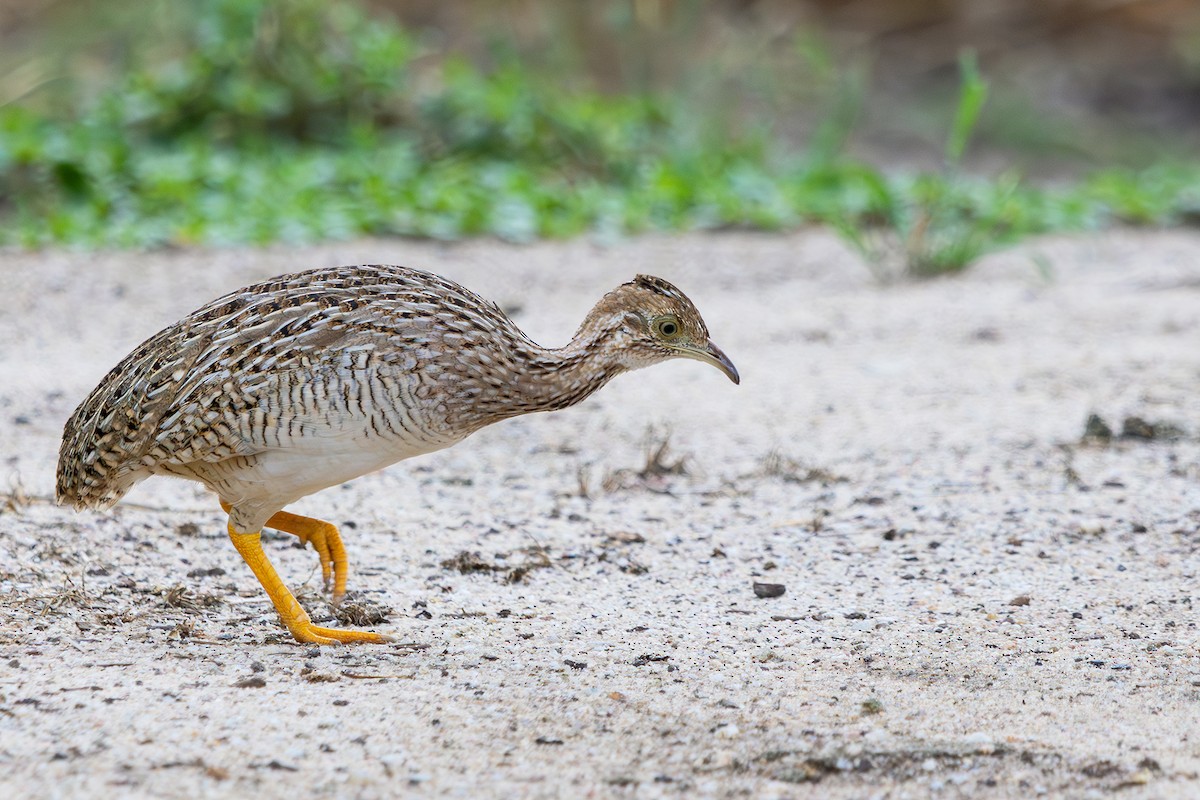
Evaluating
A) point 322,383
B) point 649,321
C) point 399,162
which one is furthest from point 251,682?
point 399,162

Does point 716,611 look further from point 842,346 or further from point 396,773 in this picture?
point 842,346

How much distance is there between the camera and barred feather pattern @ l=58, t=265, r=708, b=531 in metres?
4.23

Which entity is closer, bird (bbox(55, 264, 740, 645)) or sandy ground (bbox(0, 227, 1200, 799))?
sandy ground (bbox(0, 227, 1200, 799))

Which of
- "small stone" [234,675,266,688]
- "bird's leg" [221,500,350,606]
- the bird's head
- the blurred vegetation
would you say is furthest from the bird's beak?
the blurred vegetation

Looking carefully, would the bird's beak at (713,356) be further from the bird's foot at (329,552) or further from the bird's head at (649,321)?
the bird's foot at (329,552)

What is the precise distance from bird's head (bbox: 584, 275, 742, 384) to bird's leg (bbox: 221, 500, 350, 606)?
1.04m

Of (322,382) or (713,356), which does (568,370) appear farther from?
(322,382)

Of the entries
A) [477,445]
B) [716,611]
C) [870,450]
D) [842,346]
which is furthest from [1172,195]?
[716,611]

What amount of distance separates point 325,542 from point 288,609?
0.42 meters

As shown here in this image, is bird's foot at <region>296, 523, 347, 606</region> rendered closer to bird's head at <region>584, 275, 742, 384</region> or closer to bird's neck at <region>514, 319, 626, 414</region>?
bird's neck at <region>514, 319, 626, 414</region>

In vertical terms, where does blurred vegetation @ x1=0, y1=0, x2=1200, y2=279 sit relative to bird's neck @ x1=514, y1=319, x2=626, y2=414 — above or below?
above

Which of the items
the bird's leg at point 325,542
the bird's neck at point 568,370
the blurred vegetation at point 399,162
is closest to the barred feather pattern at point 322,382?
the bird's neck at point 568,370

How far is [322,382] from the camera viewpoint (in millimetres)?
4207

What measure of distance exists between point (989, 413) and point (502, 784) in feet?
13.0
